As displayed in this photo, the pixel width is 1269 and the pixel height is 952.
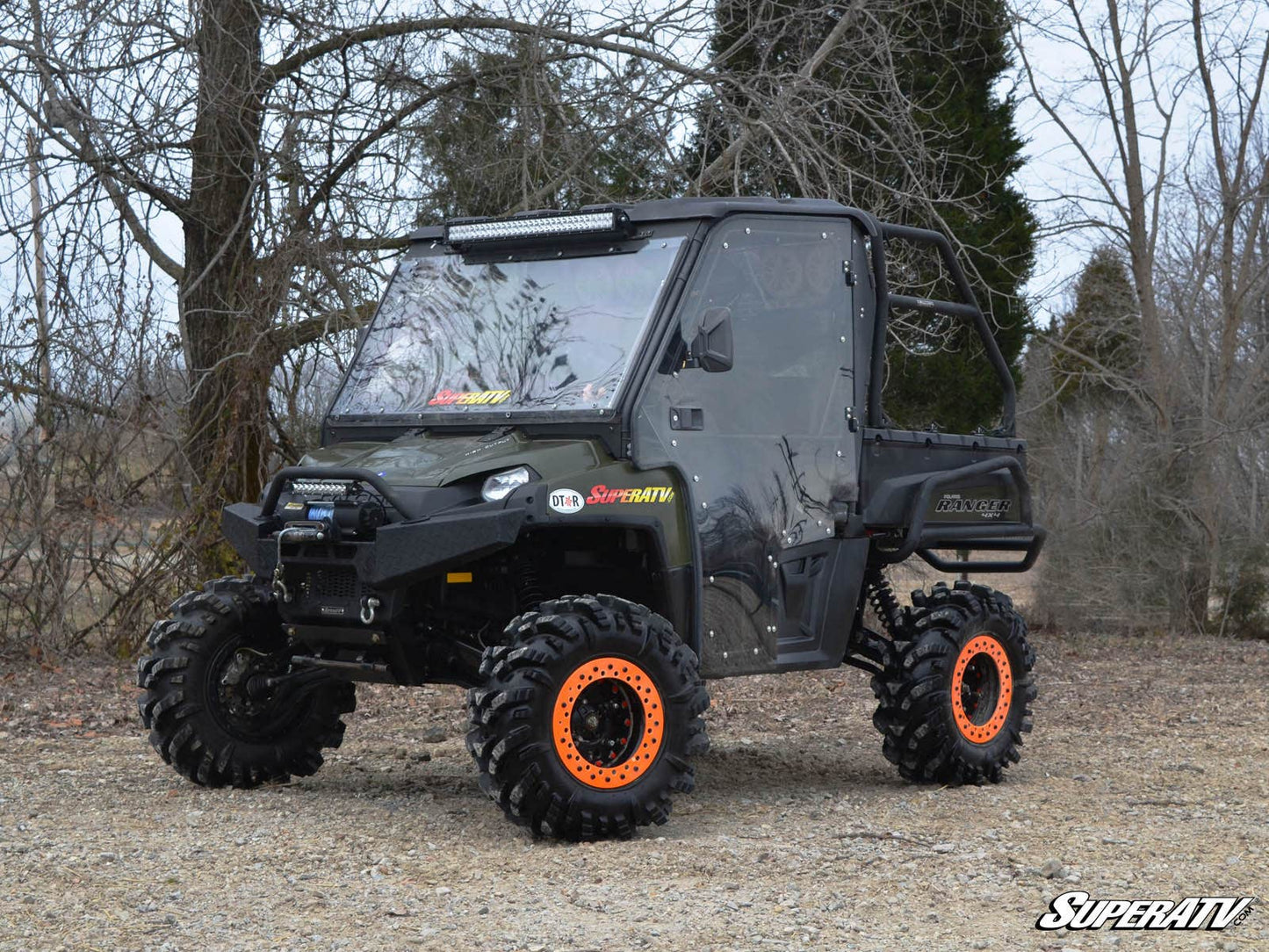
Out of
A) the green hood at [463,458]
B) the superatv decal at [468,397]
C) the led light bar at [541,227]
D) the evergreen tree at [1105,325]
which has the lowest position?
the green hood at [463,458]

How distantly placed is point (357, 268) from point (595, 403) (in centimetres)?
565

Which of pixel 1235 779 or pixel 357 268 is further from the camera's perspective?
pixel 357 268

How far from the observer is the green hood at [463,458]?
624cm

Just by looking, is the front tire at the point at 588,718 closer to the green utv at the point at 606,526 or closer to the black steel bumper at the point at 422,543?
the green utv at the point at 606,526

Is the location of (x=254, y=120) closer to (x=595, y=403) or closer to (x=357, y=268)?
(x=357, y=268)

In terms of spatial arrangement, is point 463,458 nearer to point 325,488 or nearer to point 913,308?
point 325,488

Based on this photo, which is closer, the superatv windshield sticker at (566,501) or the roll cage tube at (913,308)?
the superatv windshield sticker at (566,501)

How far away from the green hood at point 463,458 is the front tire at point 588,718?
529 mm

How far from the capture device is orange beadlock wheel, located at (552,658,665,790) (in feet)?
19.7

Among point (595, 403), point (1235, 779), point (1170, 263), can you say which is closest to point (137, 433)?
point (595, 403)

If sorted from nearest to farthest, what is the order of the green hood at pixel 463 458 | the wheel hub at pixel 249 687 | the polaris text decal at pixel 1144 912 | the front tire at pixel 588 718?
1. the polaris text decal at pixel 1144 912
2. the front tire at pixel 588 718
3. the green hood at pixel 463 458
4. the wheel hub at pixel 249 687

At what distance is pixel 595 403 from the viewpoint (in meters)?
6.51

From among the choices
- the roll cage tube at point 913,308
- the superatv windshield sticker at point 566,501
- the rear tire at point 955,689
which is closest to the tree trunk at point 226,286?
the roll cage tube at point 913,308

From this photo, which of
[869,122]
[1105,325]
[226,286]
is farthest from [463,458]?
[1105,325]
